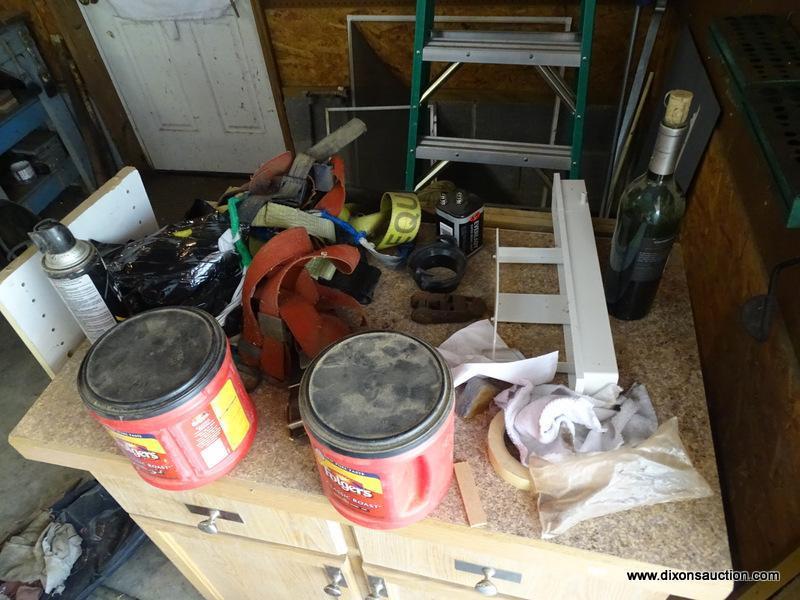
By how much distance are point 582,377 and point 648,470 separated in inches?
5.0

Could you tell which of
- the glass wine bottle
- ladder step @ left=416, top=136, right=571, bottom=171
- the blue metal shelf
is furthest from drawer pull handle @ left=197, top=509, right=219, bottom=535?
the blue metal shelf

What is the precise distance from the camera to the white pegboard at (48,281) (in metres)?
0.83

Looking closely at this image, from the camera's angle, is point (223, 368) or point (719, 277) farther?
point (719, 277)

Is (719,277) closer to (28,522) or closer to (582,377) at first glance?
(582,377)

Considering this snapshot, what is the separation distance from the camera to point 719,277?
92cm

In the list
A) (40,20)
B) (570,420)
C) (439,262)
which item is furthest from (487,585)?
(40,20)

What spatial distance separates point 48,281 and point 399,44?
1619 mm

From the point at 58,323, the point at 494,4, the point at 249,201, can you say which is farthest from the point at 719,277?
the point at 494,4

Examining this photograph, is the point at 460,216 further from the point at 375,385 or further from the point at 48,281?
the point at 48,281

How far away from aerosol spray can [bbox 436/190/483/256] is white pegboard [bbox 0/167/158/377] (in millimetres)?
544

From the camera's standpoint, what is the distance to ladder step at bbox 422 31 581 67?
4.26ft

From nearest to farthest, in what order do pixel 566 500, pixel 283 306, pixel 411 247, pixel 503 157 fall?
pixel 566 500, pixel 283 306, pixel 411 247, pixel 503 157

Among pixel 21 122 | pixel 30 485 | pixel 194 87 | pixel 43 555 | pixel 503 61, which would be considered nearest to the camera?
pixel 503 61

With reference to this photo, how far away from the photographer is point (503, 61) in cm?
131
